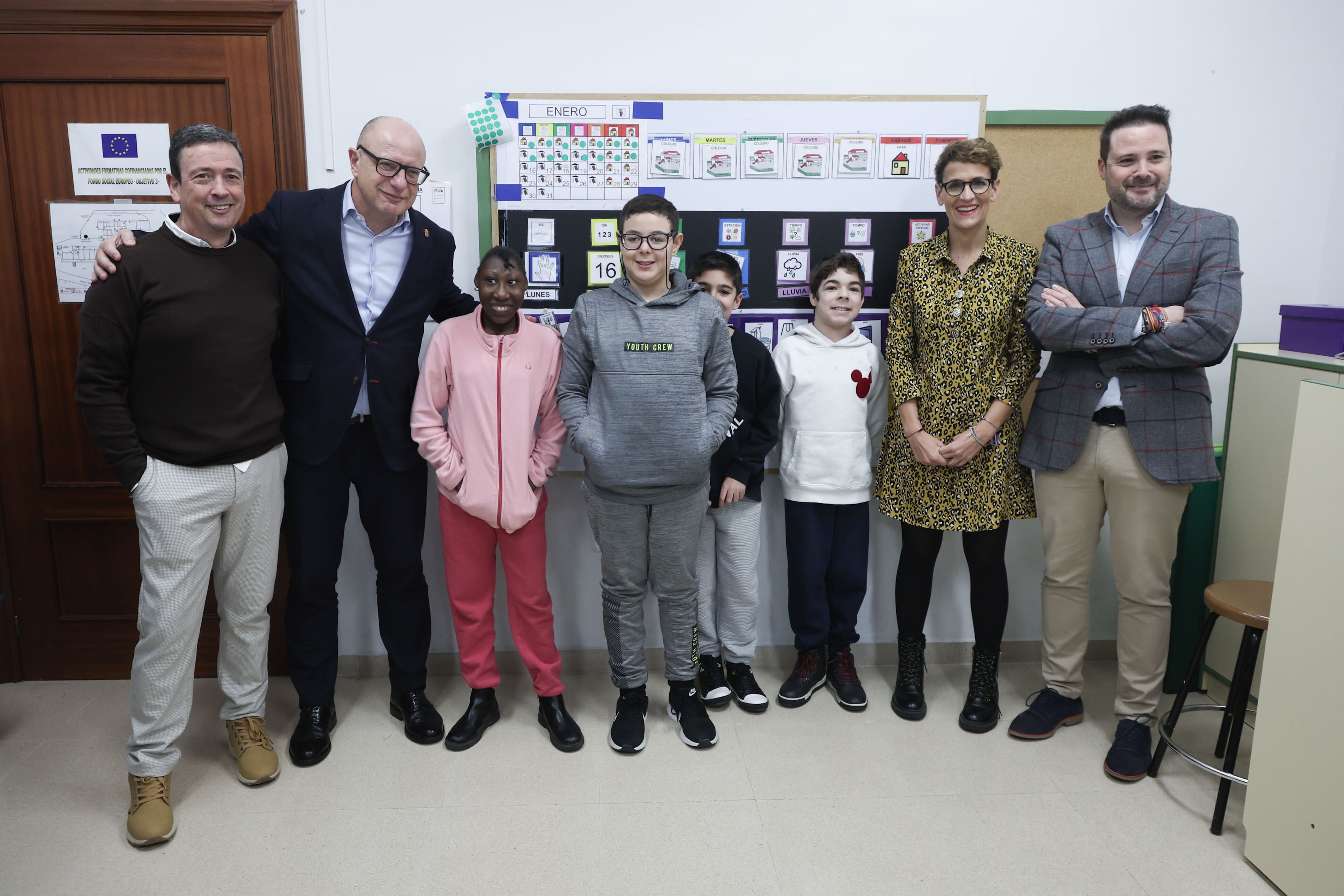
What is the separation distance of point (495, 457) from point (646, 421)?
1.43ft

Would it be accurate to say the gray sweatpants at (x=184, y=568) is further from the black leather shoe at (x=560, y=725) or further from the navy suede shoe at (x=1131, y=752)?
the navy suede shoe at (x=1131, y=752)

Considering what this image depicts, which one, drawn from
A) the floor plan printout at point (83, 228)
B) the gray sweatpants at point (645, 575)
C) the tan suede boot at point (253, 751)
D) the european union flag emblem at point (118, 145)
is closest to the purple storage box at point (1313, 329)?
the gray sweatpants at point (645, 575)

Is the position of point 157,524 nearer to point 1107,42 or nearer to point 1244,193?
point 1107,42

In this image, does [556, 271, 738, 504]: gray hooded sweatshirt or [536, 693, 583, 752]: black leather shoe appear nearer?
[556, 271, 738, 504]: gray hooded sweatshirt

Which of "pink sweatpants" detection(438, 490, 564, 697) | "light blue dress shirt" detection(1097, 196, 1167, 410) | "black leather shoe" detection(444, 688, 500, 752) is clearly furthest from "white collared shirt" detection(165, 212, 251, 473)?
"light blue dress shirt" detection(1097, 196, 1167, 410)

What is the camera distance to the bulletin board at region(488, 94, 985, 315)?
2.61 meters

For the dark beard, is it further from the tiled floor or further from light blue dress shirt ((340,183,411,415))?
light blue dress shirt ((340,183,411,415))

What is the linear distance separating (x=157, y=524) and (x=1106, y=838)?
2439 mm

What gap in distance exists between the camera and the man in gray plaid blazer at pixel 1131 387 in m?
2.15

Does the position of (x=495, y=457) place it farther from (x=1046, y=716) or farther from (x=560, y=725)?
(x=1046, y=716)

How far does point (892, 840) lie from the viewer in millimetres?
2018

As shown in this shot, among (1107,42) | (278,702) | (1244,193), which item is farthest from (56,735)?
(1244,193)

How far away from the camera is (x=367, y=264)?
2289 mm

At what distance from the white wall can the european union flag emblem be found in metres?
0.56
